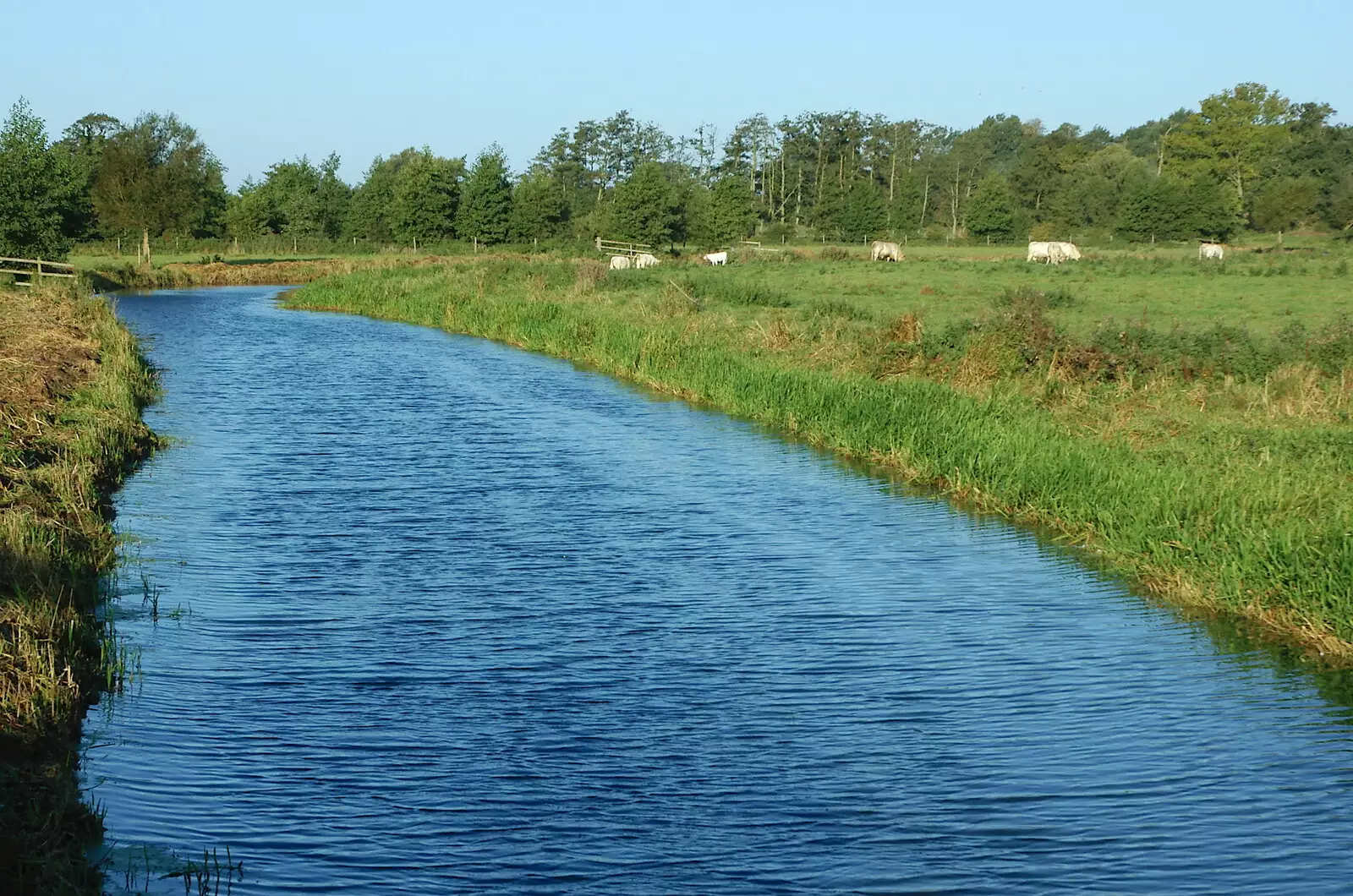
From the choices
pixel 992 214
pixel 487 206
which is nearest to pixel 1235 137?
pixel 992 214

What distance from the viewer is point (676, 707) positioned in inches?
392

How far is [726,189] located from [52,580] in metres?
78.8

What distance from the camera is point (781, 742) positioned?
9281mm

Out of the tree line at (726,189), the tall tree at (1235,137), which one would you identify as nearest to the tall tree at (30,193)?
the tree line at (726,189)

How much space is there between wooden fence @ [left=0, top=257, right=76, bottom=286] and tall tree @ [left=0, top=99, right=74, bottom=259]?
1444 millimetres

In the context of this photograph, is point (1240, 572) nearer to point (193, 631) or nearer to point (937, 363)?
point (193, 631)

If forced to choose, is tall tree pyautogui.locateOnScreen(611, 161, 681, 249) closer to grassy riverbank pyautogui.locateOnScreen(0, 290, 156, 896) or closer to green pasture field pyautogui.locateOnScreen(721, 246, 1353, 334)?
green pasture field pyautogui.locateOnScreen(721, 246, 1353, 334)

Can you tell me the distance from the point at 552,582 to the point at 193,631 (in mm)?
3591

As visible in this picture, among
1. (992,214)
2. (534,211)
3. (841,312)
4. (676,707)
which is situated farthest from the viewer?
(992,214)

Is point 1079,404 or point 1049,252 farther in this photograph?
point 1049,252

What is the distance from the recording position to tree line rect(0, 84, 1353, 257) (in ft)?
252

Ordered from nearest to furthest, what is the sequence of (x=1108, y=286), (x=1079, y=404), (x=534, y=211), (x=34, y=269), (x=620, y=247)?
(x=1079, y=404), (x=1108, y=286), (x=34, y=269), (x=620, y=247), (x=534, y=211)

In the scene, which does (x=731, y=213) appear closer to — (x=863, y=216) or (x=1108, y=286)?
(x=863, y=216)

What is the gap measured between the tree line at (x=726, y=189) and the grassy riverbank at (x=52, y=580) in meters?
35.4
